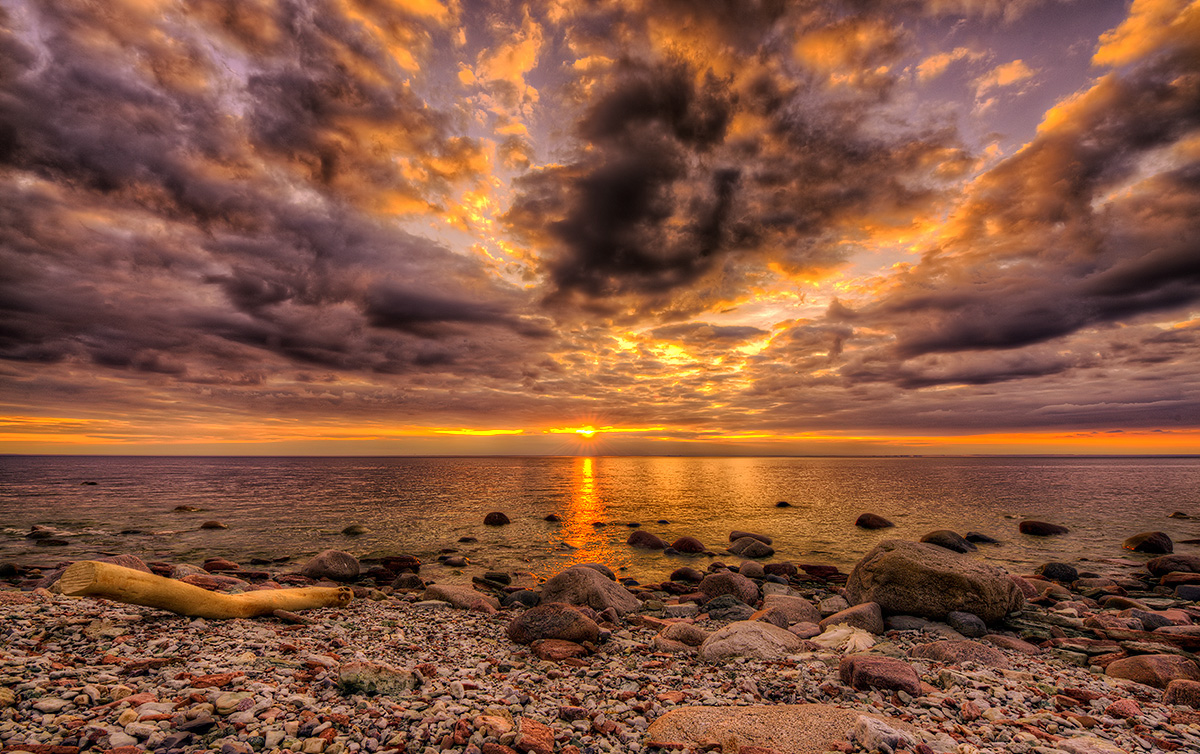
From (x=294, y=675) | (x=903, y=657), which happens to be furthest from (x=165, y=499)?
(x=903, y=657)

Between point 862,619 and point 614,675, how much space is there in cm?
759

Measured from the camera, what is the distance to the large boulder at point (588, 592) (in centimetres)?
1329

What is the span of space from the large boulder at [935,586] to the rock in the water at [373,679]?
41.7ft

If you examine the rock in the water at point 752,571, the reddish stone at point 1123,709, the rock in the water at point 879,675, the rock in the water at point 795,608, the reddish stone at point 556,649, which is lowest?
the rock in the water at point 752,571

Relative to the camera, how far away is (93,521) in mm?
31594

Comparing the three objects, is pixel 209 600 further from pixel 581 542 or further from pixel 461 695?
pixel 581 542

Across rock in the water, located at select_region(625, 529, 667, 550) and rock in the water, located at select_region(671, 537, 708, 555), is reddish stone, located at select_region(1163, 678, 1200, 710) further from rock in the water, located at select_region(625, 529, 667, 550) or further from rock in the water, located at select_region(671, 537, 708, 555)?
rock in the water, located at select_region(625, 529, 667, 550)

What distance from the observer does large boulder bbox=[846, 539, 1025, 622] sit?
12.0 meters

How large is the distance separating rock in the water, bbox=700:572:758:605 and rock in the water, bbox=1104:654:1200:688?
8.56 m

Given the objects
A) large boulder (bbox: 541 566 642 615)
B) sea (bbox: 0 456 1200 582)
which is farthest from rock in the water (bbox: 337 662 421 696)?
sea (bbox: 0 456 1200 582)

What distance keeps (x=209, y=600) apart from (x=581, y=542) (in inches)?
777

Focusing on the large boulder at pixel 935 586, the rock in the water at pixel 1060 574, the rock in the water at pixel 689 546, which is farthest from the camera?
the rock in the water at pixel 689 546

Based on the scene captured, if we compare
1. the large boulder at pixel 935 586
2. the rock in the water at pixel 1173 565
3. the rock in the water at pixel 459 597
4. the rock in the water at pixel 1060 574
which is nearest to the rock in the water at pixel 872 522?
the rock in the water at pixel 1173 565

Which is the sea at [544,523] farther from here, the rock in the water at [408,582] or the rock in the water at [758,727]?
the rock in the water at [758,727]
